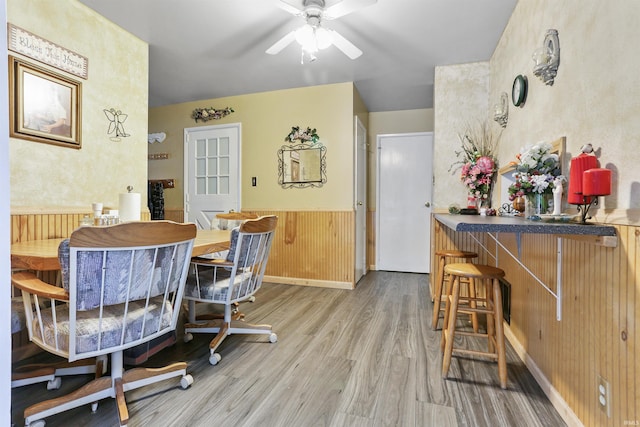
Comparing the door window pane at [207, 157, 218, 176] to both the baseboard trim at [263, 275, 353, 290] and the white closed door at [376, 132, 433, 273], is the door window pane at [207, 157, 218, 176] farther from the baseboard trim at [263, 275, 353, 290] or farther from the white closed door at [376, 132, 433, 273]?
the white closed door at [376, 132, 433, 273]

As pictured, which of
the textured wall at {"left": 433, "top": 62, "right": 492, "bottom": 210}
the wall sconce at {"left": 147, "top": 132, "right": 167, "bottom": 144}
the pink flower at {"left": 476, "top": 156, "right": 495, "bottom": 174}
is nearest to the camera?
the pink flower at {"left": 476, "top": 156, "right": 495, "bottom": 174}

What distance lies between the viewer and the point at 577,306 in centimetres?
131

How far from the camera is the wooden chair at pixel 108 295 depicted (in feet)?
3.64

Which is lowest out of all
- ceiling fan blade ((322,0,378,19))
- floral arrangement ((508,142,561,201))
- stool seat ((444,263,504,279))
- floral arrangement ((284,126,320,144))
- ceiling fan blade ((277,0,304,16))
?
stool seat ((444,263,504,279))

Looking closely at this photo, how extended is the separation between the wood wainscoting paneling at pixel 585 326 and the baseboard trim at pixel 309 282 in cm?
197

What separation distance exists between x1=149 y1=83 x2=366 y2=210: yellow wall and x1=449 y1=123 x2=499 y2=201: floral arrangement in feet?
4.07

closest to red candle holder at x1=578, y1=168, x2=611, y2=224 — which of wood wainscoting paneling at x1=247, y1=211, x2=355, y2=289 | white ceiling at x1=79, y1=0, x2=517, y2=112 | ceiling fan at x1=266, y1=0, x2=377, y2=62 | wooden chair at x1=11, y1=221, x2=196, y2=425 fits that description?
ceiling fan at x1=266, y1=0, x2=377, y2=62

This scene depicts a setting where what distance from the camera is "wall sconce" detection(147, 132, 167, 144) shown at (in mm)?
4410

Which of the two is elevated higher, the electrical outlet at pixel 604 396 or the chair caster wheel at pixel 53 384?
the electrical outlet at pixel 604 396

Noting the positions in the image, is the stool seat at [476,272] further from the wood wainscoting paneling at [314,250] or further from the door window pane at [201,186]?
the door window pane at [201,186]

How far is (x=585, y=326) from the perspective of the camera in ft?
4.09

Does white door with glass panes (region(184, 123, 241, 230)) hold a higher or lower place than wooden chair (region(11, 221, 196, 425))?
higher

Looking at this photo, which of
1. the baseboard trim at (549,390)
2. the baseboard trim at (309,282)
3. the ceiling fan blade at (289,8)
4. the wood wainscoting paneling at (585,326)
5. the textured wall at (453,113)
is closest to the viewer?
the wood wainscoting paneling at (585,326)

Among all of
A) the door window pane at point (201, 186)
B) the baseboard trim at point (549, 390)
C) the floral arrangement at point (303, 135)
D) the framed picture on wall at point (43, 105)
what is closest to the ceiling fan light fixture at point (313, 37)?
the floral arrangement at point (303, 135)
